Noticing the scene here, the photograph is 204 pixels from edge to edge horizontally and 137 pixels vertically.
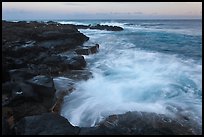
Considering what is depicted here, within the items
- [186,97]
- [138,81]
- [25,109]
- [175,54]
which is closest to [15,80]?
[25,109]

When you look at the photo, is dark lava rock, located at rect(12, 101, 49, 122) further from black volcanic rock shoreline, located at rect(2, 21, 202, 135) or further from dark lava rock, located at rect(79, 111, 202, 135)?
dark lava rock, located at rect(79, 111, 202, 135)

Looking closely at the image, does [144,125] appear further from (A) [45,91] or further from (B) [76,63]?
(B) [76,63]

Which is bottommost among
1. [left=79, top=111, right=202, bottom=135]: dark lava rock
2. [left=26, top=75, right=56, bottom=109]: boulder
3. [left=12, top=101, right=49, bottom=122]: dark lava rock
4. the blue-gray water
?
the blue-gray water

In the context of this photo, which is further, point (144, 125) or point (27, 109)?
point (27, 109)

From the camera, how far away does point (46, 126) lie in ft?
14.0

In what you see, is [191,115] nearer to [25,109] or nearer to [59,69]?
[25,109]

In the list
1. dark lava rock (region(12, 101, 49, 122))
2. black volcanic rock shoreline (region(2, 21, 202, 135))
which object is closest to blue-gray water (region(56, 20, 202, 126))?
black volcanic rock shoreline (region(2, 21, 202, 135))

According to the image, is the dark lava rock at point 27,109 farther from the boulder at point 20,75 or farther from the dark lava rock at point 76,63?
the dark lava rock at point 76,63

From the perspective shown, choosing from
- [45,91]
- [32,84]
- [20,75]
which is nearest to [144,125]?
[45,91]

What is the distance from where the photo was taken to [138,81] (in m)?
9.20

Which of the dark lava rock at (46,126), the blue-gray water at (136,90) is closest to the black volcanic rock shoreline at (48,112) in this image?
the dark lava rock at (46,126)

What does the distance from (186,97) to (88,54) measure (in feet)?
25.3

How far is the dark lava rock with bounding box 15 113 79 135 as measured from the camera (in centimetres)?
411

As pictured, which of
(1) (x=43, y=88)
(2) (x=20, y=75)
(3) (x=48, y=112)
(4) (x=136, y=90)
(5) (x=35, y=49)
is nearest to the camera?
(3) (x=48, y=112)
